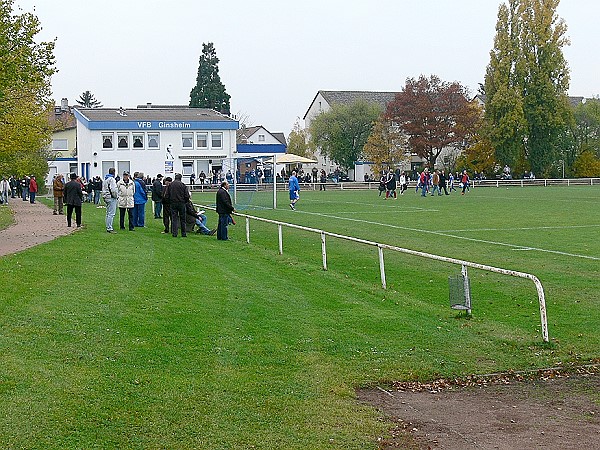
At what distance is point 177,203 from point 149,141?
59167 mm

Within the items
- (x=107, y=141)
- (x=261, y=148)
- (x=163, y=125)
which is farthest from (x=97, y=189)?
(x=163, y=125)

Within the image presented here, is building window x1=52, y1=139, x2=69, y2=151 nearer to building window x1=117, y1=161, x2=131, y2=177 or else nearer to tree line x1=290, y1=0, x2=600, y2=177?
building window x1=117, y1=161, x2=131, y2=177

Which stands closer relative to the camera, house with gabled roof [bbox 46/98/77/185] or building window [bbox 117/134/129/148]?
building window [bbox 117/134/129/148]

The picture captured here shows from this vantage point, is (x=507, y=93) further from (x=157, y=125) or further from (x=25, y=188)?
(x=25, y=188)

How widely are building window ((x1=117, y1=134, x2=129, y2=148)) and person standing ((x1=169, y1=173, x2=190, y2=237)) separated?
58.1 meters

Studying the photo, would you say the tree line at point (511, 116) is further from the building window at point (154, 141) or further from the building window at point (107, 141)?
the building window at point (107, 141)

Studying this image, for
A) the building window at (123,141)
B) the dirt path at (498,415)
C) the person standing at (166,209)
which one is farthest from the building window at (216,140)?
the dirt path at (498,415)

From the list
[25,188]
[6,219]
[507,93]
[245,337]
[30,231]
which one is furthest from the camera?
[507,93]

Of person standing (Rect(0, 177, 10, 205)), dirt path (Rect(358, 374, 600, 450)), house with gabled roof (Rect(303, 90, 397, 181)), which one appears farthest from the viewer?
house with gabled roof (Rect(303, 90, 397, 181))

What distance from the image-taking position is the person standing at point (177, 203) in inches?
957

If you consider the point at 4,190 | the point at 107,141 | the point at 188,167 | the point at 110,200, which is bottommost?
the point at 4,190

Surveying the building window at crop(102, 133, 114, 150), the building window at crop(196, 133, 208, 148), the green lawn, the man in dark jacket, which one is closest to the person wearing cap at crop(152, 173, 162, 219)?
the green lawn

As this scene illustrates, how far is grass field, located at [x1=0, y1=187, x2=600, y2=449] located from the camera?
22.3 feet

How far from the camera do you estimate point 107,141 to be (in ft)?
264
